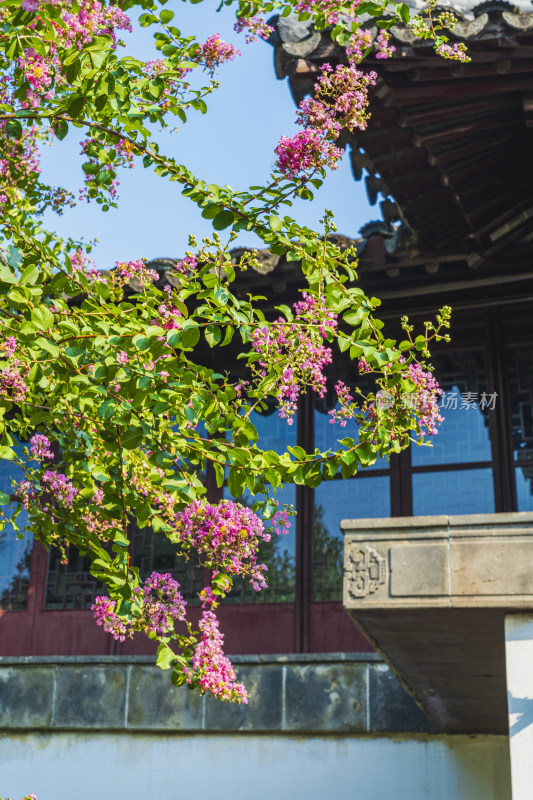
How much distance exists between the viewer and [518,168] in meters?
6.95

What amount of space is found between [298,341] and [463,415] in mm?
3478

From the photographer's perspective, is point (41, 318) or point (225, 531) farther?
point (225, 531)

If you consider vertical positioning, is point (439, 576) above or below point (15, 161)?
below

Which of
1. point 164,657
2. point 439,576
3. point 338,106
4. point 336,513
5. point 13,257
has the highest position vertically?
point 338,106

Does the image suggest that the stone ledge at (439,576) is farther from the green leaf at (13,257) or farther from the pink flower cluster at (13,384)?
the green leaf at (13,257)

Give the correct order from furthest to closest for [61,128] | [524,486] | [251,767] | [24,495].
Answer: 1. [524,486]
2. [251,767]
3. [24,495]
4. [61,128]

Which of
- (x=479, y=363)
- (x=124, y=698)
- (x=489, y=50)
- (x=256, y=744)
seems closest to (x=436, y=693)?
(x=256, y=744)

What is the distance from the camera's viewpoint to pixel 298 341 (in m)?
4.80

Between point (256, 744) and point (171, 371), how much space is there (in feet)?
12.0

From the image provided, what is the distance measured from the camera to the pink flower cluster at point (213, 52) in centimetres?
Result: 502

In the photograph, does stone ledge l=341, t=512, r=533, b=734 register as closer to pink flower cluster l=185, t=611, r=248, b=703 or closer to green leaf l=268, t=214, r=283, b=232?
pink flower cluster l=185, t=611, r=248, b=703

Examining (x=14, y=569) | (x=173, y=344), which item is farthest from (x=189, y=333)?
(x=14, y=569)

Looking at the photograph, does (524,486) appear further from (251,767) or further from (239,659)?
(251,767)

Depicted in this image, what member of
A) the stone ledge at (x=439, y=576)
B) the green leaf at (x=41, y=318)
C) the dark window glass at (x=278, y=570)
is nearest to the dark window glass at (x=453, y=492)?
the dark window glass at (x=278, y=570)
